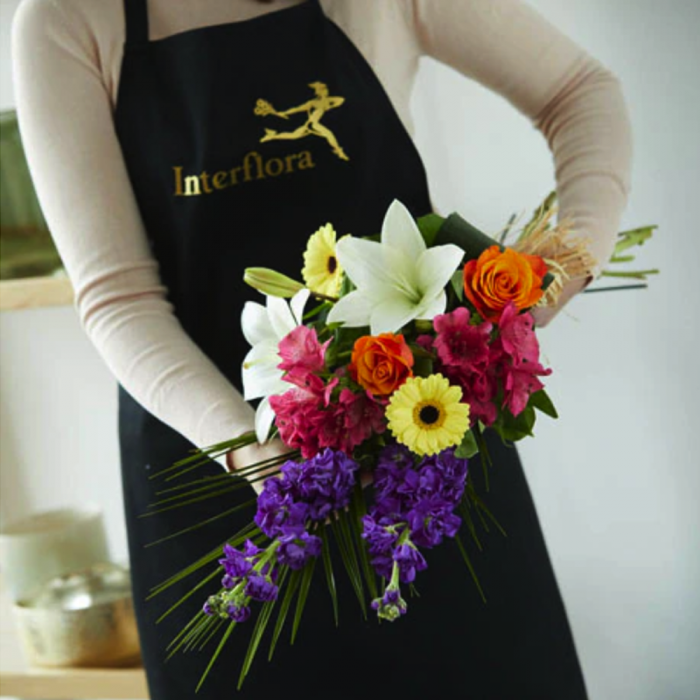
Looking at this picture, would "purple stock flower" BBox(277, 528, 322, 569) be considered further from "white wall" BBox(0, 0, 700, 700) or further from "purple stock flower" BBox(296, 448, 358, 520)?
"white wall" BBox(0, 0, 700, 700)

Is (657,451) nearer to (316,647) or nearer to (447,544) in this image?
(447,544)

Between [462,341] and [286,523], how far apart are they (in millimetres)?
169

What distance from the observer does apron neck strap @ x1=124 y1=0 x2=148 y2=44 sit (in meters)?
1.06

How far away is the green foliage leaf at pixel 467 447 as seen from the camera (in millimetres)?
736

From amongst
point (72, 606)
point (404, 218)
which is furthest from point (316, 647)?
point (72, 606)

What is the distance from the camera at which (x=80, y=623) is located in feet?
5.08

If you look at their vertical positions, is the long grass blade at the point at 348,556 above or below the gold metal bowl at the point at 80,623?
above

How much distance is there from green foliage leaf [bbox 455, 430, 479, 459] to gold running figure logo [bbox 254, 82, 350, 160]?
0.42m

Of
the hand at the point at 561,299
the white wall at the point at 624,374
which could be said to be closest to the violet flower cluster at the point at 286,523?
the hand at the point at 561,299

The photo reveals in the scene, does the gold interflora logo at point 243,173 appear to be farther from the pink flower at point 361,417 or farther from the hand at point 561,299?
the pink flower at point 361,417

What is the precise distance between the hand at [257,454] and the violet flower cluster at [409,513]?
138 mm

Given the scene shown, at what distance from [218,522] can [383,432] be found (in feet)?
1.20

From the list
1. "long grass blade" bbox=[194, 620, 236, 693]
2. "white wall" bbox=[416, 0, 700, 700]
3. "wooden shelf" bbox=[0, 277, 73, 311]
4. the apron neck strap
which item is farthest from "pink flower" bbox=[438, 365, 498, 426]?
"wooden shelf" bbox=[0, 277, 73, 311]

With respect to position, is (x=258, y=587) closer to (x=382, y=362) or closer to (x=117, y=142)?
(x=382, y=362)
